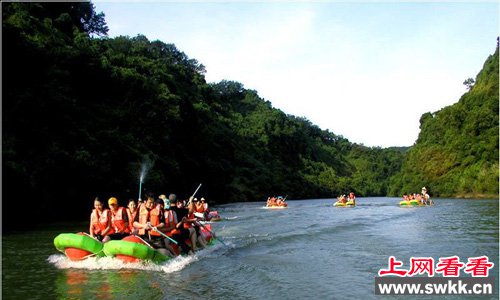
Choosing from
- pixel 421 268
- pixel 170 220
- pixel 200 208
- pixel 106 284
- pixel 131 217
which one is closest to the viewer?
pixel 106 284

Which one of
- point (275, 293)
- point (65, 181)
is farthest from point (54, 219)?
point (275, 293)

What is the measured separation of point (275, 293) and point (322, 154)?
354 feet

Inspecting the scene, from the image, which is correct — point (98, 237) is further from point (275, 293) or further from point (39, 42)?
point (39, 42)

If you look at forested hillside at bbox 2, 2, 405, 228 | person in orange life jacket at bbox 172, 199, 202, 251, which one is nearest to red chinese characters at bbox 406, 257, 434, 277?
person in orange life jacket at bbox 172, 199, 202, 251

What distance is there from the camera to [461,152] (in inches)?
2351

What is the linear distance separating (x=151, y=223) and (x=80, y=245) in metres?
1.61

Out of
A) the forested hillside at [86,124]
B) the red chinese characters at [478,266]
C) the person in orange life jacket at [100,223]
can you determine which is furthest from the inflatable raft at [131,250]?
the forested hillside at [86,124]

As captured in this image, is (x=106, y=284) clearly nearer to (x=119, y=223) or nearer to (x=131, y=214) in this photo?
(x=119, y=223)

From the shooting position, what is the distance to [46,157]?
22172 millimetres

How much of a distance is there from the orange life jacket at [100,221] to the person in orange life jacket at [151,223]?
69 cm

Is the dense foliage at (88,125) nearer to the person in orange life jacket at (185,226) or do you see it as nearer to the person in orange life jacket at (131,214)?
the person in orange life jacket at (131,214)

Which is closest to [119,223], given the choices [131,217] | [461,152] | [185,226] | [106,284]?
[131,217]

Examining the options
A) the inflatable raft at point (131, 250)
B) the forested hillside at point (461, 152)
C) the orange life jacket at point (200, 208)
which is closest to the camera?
the inflatable raft at point (131, 250)

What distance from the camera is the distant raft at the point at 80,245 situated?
35.6 ft
